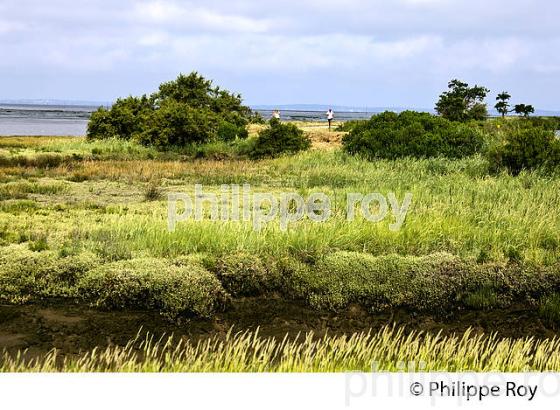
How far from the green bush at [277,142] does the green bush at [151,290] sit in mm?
17372

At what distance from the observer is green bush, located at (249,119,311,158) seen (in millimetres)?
27000

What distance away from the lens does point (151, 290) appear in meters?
9.49

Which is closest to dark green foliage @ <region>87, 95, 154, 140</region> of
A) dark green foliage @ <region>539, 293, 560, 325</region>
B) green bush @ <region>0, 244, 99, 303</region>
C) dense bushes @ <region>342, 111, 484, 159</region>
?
dense bushes @ <region>342, 111, 484, 159</region>

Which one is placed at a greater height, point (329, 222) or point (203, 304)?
point (329, 222)

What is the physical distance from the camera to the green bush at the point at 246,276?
10.0m

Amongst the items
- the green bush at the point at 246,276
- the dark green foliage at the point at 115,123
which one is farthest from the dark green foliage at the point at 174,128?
the green bush at the point at 246,276

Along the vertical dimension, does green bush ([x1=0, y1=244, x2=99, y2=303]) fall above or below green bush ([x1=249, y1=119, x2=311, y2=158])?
below

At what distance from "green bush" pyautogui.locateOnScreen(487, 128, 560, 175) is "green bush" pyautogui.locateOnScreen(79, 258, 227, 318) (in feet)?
39.5

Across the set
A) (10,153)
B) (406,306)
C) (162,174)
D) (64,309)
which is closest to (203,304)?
(64,309)

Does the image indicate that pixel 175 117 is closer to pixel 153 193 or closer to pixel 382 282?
pixel 153 193

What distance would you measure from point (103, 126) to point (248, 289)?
25145 mm

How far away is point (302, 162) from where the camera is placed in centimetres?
2292

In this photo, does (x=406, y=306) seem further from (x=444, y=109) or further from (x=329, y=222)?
(x=444, y=109)

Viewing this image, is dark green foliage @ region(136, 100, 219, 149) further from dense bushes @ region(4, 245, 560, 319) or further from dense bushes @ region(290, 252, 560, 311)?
Answer: dense bushes @ region(290, 252, 560, 311)
